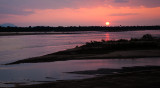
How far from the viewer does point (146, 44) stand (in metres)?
23.5

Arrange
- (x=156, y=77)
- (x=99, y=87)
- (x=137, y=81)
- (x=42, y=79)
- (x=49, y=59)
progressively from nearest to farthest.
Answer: (x=99, y=87), (x=137, y=81), (x=156, y=77), (x=42, y=79), (x=49, y=59)

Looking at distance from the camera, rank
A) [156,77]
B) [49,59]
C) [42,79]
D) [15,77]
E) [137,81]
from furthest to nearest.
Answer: [49,59] → [15,77] → [42,79] → [156,77] → [137,81]

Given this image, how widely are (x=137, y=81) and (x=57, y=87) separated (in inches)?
132

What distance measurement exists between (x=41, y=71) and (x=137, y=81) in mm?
6025

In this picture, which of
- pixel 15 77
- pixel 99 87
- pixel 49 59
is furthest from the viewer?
pixel 49 59

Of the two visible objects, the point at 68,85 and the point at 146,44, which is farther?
the point at 146,44

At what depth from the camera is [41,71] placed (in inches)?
498

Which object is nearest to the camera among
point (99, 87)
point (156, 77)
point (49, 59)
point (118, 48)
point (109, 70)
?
point (99, 87)

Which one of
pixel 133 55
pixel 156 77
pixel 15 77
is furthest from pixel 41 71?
pixel 133 55

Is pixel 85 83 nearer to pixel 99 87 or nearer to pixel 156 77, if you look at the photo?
pixel 99 87

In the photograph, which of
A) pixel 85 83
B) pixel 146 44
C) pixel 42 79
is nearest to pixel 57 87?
pixel 85 83

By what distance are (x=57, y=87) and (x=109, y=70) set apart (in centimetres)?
463

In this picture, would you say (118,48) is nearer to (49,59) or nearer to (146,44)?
(146,44)

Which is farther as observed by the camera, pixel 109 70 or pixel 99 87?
pixel 109 70
